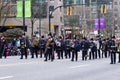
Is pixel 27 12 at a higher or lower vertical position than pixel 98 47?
higher

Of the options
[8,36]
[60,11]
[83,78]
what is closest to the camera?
[83,78]

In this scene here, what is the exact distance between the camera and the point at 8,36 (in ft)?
157

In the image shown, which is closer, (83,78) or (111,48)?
(83,78)

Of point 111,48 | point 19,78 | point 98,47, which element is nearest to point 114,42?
point 111,48

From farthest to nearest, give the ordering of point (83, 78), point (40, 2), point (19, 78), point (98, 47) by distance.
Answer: point (40, 2) < point (98, 47) < point (83, 78) < point (19, 78)

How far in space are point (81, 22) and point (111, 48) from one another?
72017 mm

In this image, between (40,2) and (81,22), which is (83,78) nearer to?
(40,2)

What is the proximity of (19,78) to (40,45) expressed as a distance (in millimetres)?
17154

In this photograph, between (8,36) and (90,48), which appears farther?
(8,36)

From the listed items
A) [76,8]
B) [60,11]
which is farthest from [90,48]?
[76,8]

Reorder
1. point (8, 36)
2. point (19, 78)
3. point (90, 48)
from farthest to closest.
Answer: point (8, 36) < point (90, 48) < point (19, 78)

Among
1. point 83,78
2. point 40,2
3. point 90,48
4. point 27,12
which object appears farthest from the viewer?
point 40,2

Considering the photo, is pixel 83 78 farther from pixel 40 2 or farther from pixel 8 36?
pixel 40 2

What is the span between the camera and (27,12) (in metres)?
43.0
